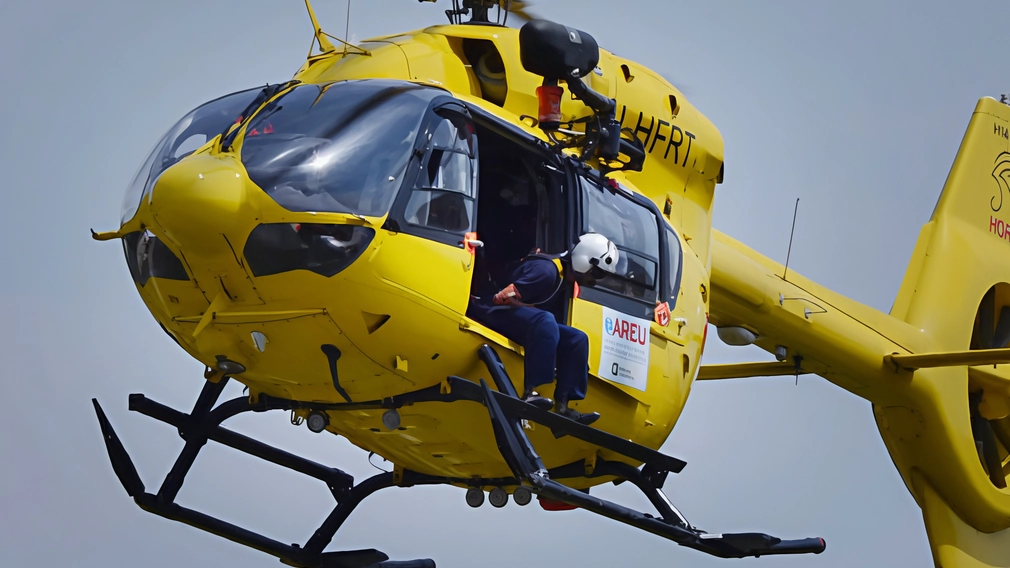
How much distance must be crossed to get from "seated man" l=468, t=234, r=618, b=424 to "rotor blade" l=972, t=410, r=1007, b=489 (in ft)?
19.6

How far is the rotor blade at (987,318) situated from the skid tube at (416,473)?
16.1 feet

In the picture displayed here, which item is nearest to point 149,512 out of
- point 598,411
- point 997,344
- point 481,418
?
point 481,418

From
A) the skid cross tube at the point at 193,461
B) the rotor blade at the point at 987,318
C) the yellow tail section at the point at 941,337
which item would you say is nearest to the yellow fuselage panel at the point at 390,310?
the skid cross tube at the point at 193,461

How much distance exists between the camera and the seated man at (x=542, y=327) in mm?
8336

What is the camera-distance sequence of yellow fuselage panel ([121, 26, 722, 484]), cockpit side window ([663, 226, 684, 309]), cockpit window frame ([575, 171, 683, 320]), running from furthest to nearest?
cockpit side window ([663, 226, 684, 309])
cockpit window frame ([575, 171, 683, 320])
yellow fuselage panel ([121, 26, 722, 484])

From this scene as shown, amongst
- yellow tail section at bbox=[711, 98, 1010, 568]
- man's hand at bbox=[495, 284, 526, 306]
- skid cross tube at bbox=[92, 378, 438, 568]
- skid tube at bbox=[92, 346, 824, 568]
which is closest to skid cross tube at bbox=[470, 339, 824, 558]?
skid tube at bbox=[92, 346, 824, 568]

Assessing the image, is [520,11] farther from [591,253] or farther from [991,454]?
[991,454]

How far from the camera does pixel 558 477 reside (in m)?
9.45

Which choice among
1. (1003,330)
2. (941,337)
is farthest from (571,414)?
(1003,330)

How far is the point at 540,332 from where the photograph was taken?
8.32 metres

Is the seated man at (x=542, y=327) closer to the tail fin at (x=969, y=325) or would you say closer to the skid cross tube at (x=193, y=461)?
the skid cross tube at (x=193, y=461)

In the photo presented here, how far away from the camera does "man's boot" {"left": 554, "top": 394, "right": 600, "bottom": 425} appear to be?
27.9 ft

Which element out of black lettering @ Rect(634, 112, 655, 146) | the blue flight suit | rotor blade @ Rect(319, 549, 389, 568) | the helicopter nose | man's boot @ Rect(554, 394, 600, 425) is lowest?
rotor blade @ Rect(319, 549, 389, 568)

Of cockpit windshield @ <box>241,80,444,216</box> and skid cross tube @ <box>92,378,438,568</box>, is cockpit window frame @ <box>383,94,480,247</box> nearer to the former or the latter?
cockpit windshield @ <box>241,80,444,216</box>
